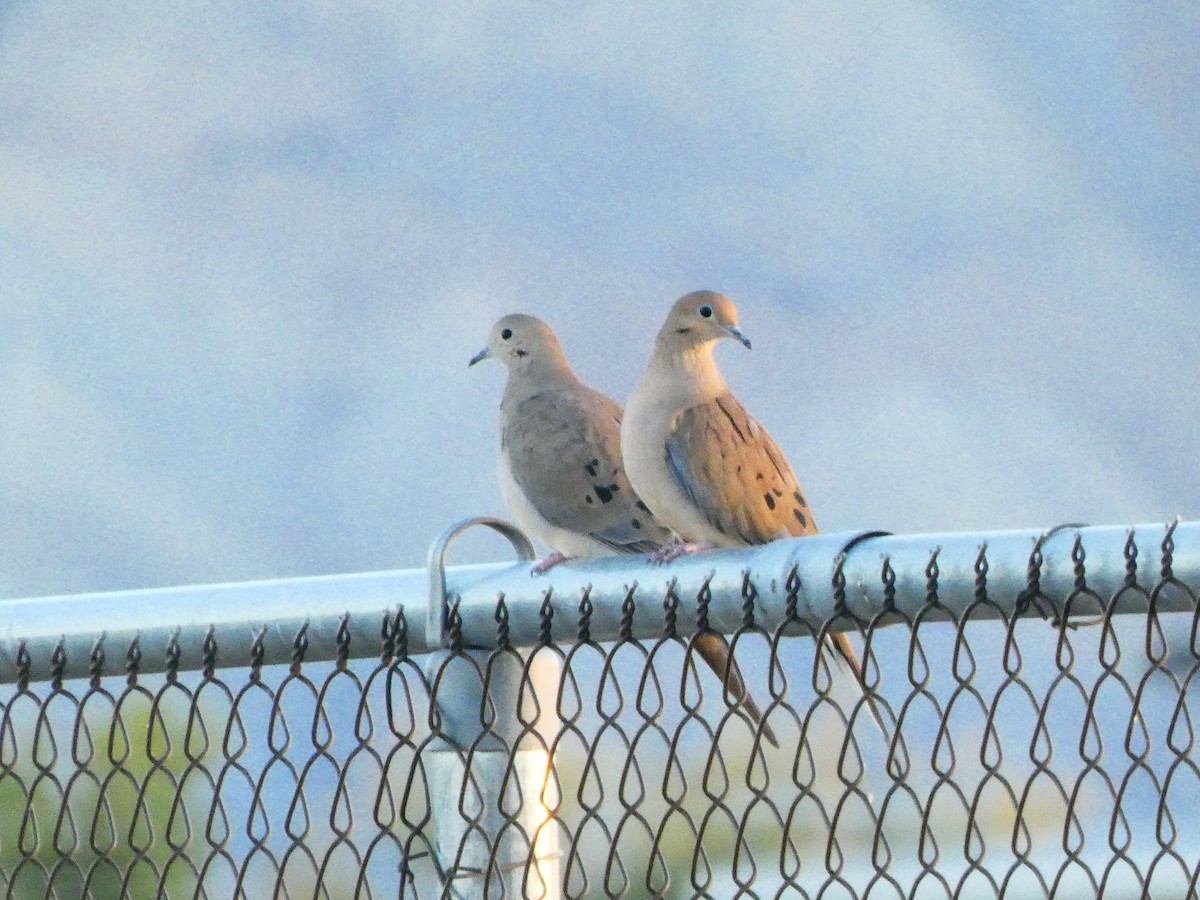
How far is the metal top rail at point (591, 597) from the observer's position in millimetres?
2156

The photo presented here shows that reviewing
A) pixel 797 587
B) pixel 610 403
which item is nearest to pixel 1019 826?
pixel 797 587

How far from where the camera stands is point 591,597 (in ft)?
8.01

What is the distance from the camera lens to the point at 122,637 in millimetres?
2807

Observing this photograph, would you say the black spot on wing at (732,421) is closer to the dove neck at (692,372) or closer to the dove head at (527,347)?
the dove neck at (692,372)

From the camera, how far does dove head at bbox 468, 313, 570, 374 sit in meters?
4.68

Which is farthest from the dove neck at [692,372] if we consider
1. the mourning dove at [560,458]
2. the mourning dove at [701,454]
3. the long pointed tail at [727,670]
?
the long pointed tail at [727,670]

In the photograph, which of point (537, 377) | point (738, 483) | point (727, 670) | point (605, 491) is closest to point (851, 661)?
point (727, 670)

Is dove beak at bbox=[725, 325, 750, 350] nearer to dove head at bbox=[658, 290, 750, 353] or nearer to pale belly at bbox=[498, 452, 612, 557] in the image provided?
dove head at bbox=[658, 290, 750, 353]

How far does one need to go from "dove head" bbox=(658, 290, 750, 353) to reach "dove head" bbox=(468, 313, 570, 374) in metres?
0.87

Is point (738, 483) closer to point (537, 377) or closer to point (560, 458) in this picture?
point (560, 458)

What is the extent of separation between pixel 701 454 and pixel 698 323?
0.34m

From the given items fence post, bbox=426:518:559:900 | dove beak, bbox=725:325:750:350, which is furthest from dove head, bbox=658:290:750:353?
fence post, bbox=426:518:559:900

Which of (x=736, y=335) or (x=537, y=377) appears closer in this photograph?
(x=736, y=335)

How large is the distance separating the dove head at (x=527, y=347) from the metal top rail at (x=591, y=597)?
1933mm
